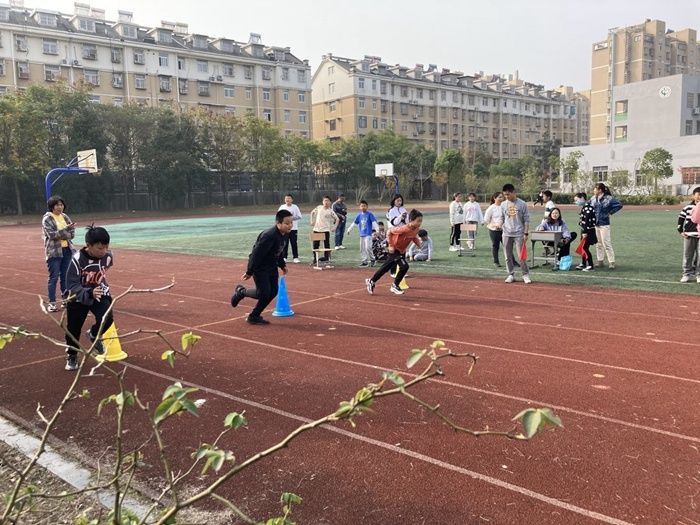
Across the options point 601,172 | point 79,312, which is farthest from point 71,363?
point 601,172

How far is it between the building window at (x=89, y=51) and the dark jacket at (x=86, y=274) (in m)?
59.1

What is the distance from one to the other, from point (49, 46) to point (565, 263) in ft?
188

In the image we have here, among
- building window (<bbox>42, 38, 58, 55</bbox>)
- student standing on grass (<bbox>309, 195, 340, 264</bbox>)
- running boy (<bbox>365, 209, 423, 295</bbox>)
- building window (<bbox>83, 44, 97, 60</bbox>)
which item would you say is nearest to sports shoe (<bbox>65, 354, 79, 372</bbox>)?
running boy (<bbox>365, 209, 423, 295</bbox>)

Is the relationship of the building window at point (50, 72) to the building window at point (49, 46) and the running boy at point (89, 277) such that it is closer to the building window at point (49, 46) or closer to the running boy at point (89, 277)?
the building window at point (49, 46)

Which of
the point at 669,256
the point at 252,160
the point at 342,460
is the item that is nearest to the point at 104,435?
the point at 342,460

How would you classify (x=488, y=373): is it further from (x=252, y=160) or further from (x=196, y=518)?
(x=252, y=160)

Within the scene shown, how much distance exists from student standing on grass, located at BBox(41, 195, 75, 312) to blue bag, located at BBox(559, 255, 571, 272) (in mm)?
9569

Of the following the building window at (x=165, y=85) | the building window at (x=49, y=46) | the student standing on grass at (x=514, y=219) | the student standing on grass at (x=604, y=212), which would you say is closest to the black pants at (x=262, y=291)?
the student standing on grass at (x=514, y=219)

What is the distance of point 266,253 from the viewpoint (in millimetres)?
7973

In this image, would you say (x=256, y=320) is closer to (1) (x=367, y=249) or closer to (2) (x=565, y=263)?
(1) (x=367, y=249)

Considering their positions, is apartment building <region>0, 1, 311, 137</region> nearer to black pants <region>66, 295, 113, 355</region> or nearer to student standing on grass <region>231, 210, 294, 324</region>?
student standing on grass <region>231, 210, 294, 324</region>

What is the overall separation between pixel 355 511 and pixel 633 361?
3.95 metres

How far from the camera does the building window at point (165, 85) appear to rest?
60.7 metres

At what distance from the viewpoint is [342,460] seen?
152 inches
